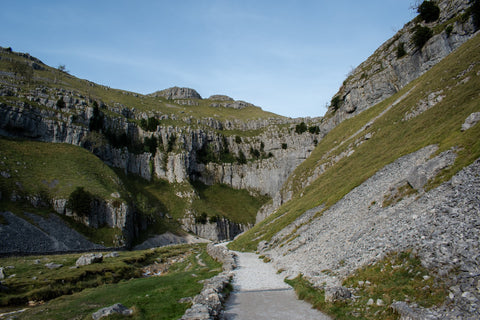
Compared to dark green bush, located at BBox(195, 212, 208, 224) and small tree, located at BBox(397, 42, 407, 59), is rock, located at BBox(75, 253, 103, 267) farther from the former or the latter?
small tree, located at BBox(397, 42, 407, 59)

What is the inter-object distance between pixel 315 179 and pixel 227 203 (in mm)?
94168

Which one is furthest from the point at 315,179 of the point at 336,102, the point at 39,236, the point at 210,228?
the point at 210,228

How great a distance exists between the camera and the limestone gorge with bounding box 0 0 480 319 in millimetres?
14391

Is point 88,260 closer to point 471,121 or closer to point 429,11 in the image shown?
point 471,121

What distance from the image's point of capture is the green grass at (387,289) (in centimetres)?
1134

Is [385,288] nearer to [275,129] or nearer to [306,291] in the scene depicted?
[306,291]

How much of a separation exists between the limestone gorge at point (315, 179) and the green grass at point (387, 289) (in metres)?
0.10

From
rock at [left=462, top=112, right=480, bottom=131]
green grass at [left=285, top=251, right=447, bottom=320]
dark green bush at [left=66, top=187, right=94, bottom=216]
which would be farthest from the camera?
dark green bush at [left=66, top=187, right=94, bottom=216]

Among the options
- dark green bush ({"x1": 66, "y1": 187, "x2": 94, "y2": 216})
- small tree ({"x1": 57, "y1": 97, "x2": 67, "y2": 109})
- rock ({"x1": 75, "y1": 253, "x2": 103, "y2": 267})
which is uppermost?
small tree ({"x1": 57, "y1": 97, "x2": 67, "y2": 109})

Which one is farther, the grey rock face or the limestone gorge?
the grey rock face

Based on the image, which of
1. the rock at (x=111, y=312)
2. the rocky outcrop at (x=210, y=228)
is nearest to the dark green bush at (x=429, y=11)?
the rock at (x=111, y=312)

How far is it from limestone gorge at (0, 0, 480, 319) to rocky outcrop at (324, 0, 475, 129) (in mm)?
435

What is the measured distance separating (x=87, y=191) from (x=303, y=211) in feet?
235

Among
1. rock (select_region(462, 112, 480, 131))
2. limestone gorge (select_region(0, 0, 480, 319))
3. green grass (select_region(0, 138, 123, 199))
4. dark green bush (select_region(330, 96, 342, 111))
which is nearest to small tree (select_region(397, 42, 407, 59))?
limestone gorge (select_region(0, 0, 480, 319))
